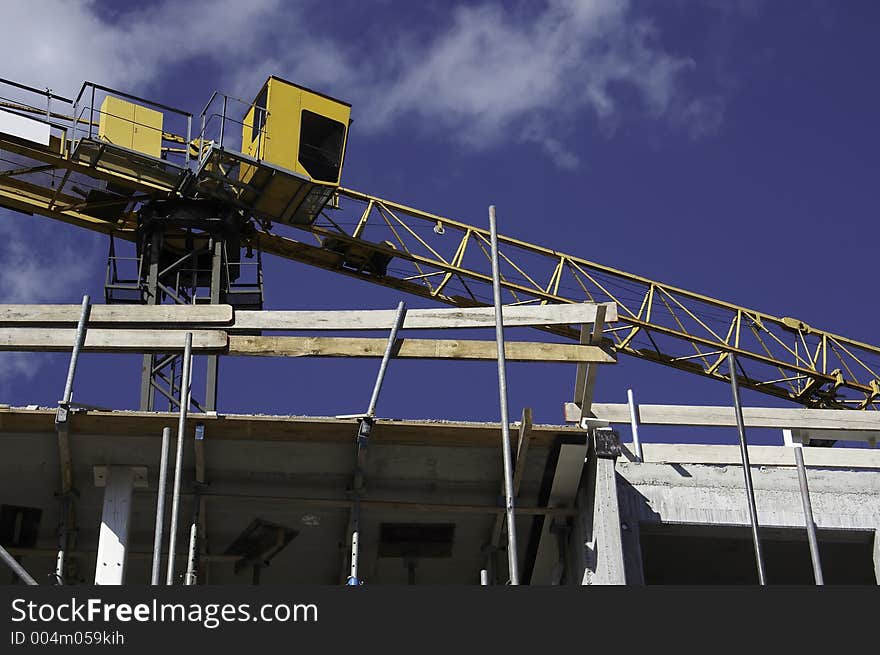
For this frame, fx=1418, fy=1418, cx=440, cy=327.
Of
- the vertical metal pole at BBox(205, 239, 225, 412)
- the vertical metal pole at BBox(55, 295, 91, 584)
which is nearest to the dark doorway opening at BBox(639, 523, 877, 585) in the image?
the vertical metal pole at BBox(55, 295, 91, 584)

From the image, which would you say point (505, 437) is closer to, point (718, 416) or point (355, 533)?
point (355, 533)

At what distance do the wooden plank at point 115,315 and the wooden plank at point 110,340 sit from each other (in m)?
0.34

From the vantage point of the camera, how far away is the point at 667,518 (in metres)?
15.4

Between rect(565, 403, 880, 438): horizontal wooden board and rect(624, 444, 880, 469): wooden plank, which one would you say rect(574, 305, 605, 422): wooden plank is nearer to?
rect(565, 403, 880, 438): horizontal wooden board

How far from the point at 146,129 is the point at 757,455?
14.0m

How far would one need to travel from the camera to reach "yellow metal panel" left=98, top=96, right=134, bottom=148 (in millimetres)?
25141

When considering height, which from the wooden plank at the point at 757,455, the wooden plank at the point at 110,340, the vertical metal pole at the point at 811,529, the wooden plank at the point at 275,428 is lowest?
the vertical metal pole at the point at 811,529

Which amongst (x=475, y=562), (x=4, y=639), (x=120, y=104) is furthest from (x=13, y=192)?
(x=4, y=639)

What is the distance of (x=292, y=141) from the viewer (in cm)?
2609

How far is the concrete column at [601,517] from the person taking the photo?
14.6 metres

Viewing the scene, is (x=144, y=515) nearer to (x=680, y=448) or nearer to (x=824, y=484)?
(x=680, y=448)

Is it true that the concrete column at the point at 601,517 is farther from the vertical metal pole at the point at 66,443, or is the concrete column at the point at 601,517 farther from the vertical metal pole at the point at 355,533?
the vertical metal pole at the point at 66,443

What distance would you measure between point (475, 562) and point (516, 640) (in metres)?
6.54

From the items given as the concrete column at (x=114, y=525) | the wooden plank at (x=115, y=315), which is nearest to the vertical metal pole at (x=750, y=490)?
the wooden plank at (x=115, y=315)
